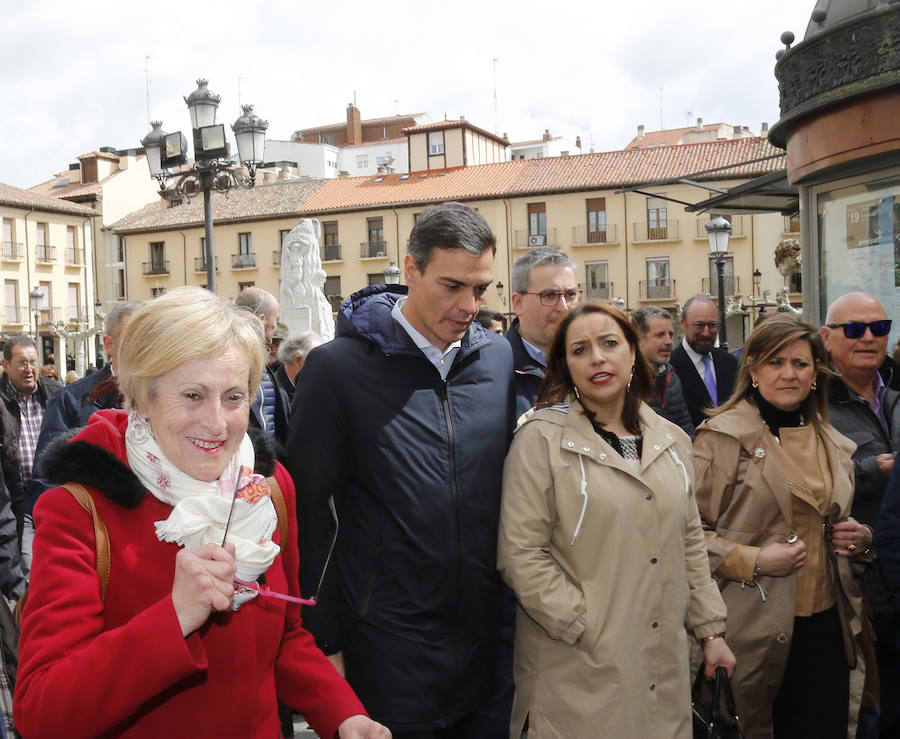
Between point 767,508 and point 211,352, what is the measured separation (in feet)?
8.03

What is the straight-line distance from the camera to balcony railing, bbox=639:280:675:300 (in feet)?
136

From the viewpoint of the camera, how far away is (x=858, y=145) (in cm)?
618

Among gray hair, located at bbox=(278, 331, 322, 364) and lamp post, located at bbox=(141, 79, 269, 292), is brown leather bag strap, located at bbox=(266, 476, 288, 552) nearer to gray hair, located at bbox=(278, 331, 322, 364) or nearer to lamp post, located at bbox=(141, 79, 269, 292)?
gray hair, located at bbox=(278, 331, 322, 364)

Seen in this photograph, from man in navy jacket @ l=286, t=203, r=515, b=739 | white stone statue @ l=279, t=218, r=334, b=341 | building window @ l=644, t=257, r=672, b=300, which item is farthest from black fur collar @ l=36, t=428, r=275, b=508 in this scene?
building window @ l=644, t=257, r=672, b=300

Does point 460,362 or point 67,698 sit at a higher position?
point 460,362

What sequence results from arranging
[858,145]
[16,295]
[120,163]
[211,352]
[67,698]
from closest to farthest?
[67,698]
[211,352]
[858,145]
[16,295]
[120,163]

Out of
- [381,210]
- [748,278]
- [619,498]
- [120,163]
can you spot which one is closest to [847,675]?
[619,498]

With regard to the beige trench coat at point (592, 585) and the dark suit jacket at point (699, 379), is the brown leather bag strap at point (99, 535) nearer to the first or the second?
the beige trench coat at point (592, 585)

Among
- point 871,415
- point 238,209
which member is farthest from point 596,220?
point 871,415

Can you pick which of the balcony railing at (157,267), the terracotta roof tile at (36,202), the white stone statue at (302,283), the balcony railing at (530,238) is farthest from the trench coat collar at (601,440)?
the balcony railing at (157,267)

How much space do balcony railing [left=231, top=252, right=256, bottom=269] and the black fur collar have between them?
4859 centimetres

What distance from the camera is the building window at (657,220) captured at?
41.5 m

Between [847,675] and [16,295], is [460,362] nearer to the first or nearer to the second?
[847,675]

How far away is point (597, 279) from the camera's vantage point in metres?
43.2
